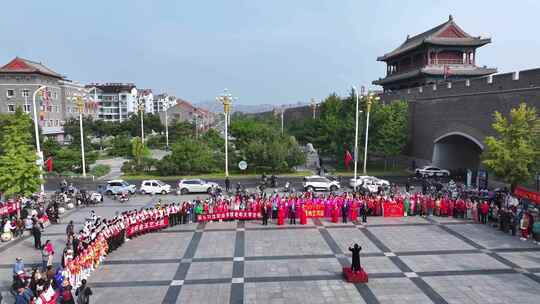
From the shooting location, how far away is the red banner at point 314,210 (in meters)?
22.6

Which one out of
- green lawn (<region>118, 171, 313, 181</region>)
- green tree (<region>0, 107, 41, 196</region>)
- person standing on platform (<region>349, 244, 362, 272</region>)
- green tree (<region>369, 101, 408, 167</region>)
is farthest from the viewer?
green tree (<region>369, 101, 408, 167</region>)

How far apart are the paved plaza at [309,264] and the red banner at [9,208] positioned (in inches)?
117

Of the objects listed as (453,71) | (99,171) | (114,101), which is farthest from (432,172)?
(114,101)

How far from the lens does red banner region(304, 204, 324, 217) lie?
22609 millimetres

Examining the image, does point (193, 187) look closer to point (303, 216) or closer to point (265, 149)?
point (265, 149)

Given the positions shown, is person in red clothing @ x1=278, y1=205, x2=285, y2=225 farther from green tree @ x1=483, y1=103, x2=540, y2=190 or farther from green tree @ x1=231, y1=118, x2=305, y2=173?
green tree @ x1=231, y1=118, x2=305, y2=173

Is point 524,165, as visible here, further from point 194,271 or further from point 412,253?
point 194,271

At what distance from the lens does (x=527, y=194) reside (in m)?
24.2

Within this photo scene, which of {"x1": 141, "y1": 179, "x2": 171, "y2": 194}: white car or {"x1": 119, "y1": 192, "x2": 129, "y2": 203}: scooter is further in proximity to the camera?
{"x1": 141, "y1": 179, "x2": 171, "y2": 194}: white car

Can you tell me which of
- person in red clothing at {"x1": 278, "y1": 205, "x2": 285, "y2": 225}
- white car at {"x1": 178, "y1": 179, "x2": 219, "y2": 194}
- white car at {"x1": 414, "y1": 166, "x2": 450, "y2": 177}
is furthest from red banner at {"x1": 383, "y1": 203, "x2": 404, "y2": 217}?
white car at {"x1": 414, "y1": 166, "x2": 450, "y2": 177}

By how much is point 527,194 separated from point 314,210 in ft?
41.3

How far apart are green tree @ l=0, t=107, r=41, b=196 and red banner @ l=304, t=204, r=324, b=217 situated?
14706mm

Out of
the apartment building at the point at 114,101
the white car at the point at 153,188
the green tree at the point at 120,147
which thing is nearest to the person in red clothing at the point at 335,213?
the white car at the point at 153,188

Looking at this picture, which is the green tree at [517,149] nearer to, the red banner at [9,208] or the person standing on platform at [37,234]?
the person standing on platform at [37,234]
